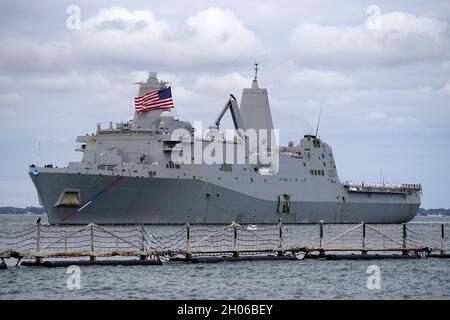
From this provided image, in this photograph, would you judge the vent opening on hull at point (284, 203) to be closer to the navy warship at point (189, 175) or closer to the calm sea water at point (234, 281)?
the navy warship at point (189, 175)

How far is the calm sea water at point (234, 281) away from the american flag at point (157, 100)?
30120mm

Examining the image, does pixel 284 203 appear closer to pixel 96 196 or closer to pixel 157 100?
pixel 157 100

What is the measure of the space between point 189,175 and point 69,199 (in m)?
8.68

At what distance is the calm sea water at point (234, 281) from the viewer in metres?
30.9

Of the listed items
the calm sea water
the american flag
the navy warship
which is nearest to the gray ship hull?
the navy warship

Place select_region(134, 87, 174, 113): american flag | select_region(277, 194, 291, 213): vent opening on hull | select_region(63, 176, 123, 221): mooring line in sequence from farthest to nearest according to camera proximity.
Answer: select_region(277, 194, 291, 213): vent opening on hull < select_region(134, 87, 174, 113): american flag < select_region(63, 176, 123, 221): mooring line

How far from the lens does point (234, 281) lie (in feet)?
112

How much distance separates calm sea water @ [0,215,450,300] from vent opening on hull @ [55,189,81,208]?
25.0 meters

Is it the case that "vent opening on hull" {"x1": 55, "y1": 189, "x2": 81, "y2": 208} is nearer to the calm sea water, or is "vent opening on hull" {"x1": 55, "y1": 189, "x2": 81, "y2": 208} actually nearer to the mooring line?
the mooring line

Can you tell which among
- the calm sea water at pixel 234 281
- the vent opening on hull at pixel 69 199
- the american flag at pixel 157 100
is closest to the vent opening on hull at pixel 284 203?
the american flag at pixel 157 100

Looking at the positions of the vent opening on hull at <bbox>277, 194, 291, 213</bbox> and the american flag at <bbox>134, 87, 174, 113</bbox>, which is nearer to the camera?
the american flag at <bbox>134, 87, 174, 113</bbox>

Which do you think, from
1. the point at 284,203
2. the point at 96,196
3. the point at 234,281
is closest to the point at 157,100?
the point at 96,196

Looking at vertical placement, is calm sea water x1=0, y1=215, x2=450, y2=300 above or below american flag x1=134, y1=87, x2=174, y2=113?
below

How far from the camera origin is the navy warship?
63188 millimetres
